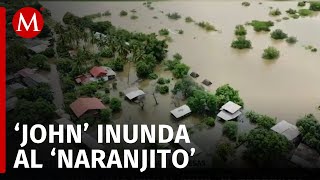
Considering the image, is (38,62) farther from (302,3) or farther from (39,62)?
(302,3)

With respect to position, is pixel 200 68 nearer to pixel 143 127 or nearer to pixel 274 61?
pixel 274 61

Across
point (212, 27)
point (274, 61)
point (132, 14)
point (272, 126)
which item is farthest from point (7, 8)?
point (272, 126)

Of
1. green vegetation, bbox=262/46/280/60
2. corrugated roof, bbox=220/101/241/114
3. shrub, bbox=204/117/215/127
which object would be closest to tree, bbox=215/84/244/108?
corrugated roof, bbox=220/101/241/114

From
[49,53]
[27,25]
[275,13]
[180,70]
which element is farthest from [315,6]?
[27,25]

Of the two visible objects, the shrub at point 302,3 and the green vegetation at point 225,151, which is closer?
the green vegetation at point 225,151

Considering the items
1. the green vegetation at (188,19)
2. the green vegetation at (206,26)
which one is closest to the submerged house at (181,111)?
the green vegetation at (206,26)

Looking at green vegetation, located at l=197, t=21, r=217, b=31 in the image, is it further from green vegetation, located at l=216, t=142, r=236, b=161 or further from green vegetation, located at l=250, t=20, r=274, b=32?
green vegetation, located at l=216, t=142, r=236, b=161

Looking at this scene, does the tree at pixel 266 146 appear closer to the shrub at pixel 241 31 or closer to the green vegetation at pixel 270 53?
the green vegetation at pixel 270 53
